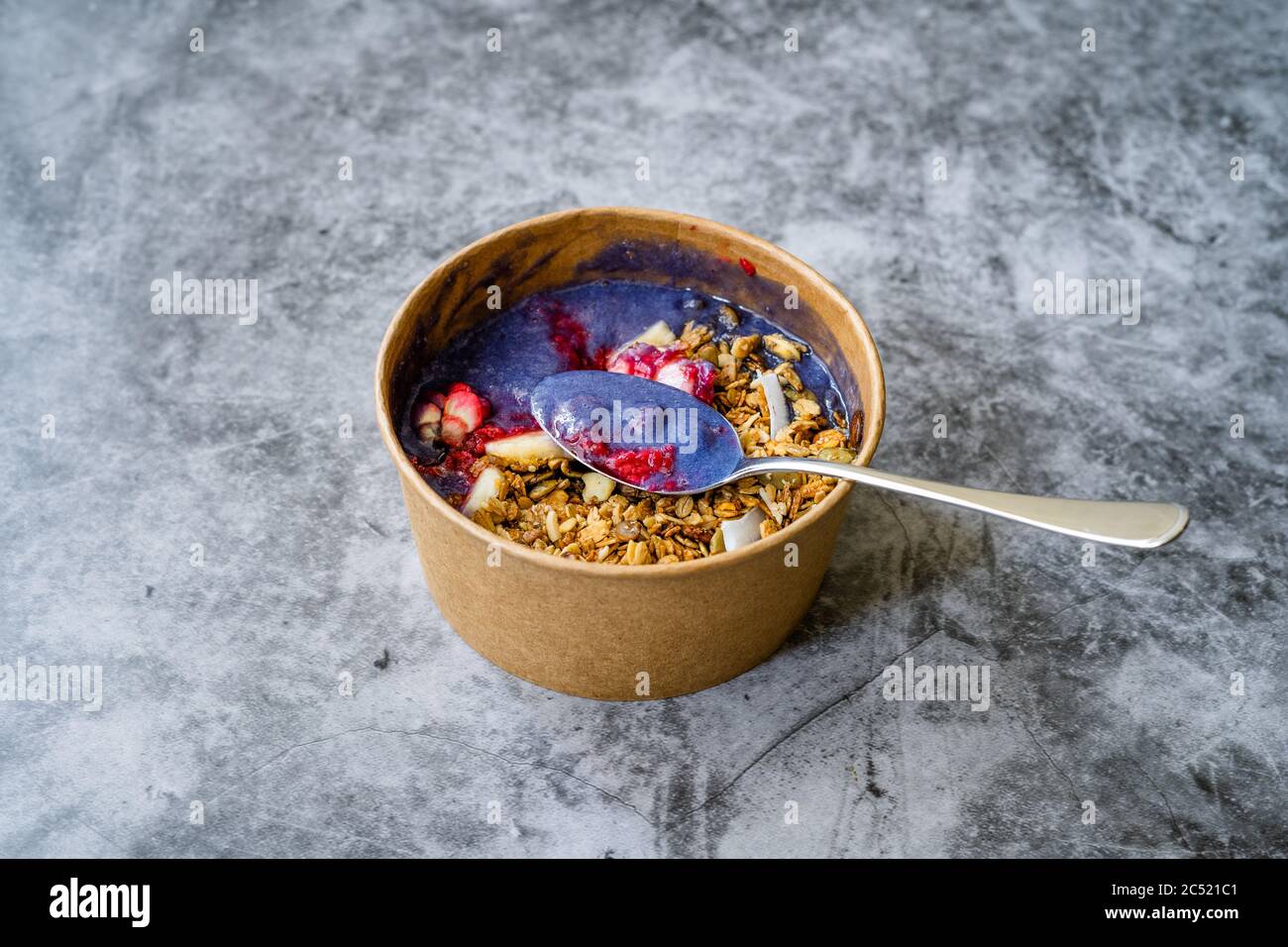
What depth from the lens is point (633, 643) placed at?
5.69ft

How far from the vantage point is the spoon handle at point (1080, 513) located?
1.51 m

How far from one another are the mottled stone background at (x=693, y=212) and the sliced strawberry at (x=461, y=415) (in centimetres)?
29

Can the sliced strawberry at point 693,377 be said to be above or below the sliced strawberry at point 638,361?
below

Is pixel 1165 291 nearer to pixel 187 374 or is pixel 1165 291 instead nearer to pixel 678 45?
pixel 678 45

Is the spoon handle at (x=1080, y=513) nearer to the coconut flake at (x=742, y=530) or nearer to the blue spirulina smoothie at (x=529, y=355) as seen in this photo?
the coconut flake at (x=742, y=530)

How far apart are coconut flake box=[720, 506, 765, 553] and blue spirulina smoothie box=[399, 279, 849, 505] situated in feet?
0.79

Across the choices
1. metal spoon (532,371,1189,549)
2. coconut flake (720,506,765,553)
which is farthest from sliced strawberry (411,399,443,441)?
coconut flake (720,506,765,553)

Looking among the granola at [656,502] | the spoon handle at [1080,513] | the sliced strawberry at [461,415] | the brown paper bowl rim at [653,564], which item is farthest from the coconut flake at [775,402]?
the sliced strawberry at [461,415]

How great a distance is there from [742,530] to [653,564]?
0.50 feet

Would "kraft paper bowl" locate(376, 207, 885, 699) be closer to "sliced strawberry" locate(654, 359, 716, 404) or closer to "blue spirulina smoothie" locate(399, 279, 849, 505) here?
"blue spirulina smoothie" locate(399, 279, 849, 505)

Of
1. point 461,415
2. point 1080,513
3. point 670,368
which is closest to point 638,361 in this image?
point 670,368

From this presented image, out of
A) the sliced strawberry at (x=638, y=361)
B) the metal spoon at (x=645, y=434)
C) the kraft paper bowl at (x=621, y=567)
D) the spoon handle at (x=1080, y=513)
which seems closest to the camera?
the spoon handle at (x=1080, y=513)

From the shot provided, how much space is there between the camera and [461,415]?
1.85m

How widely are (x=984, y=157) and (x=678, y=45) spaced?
2.38ft
